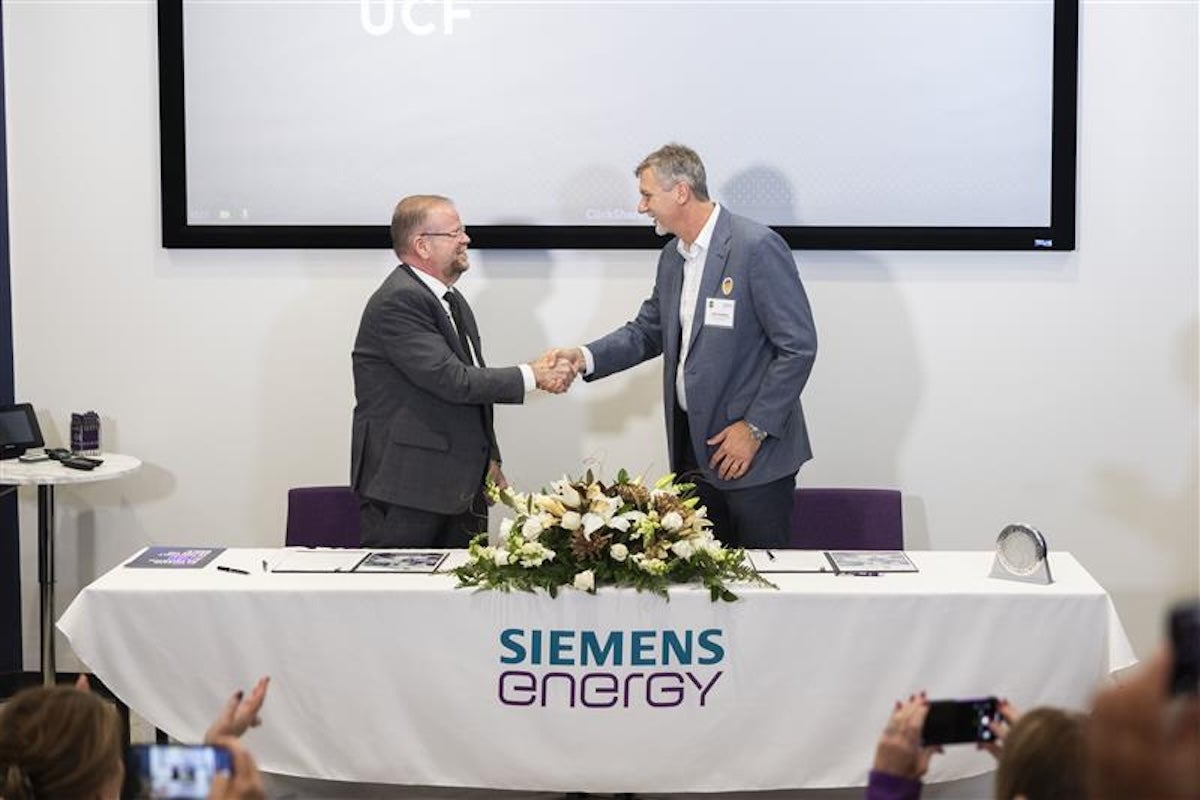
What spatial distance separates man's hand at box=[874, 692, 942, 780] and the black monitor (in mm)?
3594

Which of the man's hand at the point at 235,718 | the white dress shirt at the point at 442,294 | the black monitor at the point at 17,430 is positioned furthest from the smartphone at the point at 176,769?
the black monitor at the point at 17,430

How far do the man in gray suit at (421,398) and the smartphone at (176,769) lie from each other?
2513 mm

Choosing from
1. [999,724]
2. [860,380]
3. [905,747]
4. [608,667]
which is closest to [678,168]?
[860,380]

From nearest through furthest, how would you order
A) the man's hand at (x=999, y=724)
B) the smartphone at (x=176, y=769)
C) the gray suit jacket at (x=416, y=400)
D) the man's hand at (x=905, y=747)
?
the smartphone at (x=176, y=769) < the man's hand at (x=905, y=747) < the man's hand at (x=999, y=724) < the gray suit jacket at (x=416, y=400)

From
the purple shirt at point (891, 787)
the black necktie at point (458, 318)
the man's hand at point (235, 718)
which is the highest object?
the black necktie at point (458, 318)

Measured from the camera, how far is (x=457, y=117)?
5.30m

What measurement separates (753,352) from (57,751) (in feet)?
9.54

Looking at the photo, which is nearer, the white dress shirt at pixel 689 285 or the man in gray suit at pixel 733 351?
the man in gray suit at pixel 733 351

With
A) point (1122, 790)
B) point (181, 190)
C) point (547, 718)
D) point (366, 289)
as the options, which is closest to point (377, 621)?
point (547, 718)

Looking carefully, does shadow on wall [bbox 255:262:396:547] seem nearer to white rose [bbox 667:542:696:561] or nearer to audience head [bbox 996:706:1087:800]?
white rose [bbox 667:542:696:561]

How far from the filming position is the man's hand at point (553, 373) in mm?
4770

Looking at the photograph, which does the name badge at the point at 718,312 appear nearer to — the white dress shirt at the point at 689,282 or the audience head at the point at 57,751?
the white dress shirt at the point at 689,282

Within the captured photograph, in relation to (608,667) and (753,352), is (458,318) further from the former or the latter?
(608,667)

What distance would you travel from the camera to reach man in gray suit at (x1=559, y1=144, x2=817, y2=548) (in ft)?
14.9
